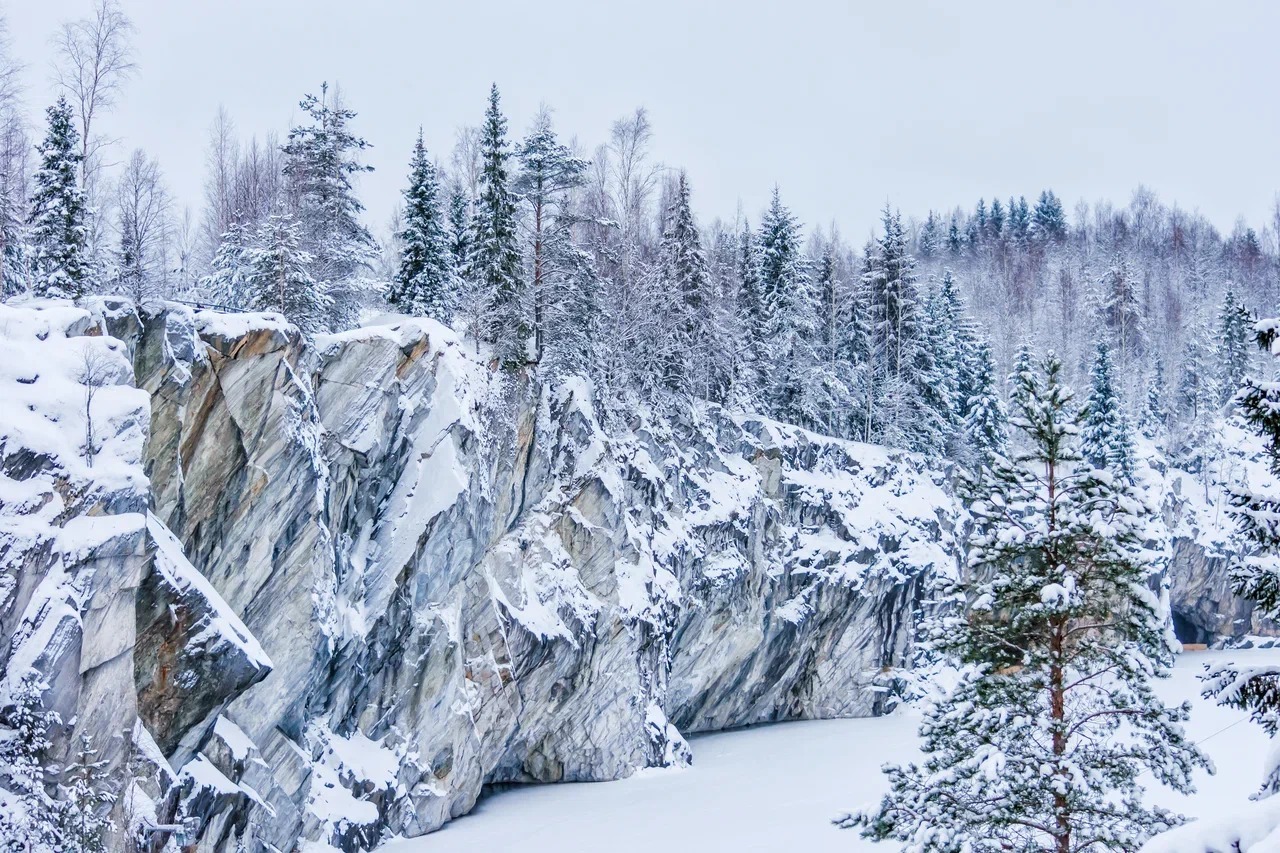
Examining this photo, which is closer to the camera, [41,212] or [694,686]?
[41,212]

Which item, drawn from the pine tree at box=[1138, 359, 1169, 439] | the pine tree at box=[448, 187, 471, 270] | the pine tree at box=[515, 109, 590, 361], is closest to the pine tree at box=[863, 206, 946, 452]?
the pine tree at box=[1138, 359, 1169, 439]

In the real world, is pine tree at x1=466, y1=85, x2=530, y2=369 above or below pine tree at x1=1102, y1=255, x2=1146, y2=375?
below

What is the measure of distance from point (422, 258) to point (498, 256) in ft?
15.2

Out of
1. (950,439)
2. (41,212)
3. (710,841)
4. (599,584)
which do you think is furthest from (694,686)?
(41,212)

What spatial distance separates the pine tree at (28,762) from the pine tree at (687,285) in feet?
92.1

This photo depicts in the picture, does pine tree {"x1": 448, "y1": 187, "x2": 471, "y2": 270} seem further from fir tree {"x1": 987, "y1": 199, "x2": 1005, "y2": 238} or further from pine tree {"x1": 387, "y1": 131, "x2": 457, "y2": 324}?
fir tree {"x1": 987, "y1": 199, "x2": 1005, "y2": 238}

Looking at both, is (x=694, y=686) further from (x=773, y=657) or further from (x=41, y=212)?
(x=41, y=212)

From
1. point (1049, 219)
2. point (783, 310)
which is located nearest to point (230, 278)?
point (783, 310)

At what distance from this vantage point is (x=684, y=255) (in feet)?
135

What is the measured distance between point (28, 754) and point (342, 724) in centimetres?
1067

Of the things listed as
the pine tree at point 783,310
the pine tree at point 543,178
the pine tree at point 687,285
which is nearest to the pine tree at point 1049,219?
the pine tree at point 783,310

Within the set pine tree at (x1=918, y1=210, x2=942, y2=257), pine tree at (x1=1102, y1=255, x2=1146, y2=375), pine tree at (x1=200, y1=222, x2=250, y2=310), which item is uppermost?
pine tree at (x1=918, y1=210, x2=942, y2=257)

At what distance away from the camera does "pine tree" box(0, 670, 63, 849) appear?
12375 mm

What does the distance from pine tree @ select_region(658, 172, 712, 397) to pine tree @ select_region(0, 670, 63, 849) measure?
92.1 ft
